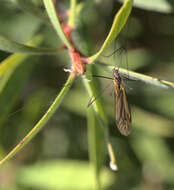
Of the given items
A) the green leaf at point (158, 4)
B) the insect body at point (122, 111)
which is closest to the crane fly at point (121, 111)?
the insect body at point (122, 111)

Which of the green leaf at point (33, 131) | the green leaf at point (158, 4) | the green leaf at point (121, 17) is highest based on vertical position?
the green leaf at point (121, 17)

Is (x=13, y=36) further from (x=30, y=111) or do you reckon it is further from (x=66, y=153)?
(x=66, y=153)

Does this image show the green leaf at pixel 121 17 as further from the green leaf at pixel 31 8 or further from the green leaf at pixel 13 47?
the green leaf at pixel 31 8

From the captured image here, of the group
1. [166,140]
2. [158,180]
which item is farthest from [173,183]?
[166,140]

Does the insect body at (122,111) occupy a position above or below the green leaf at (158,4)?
below

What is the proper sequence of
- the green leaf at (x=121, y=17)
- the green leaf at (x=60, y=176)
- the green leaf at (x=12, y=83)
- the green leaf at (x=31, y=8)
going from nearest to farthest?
the green leaf at (x=121, y=17), the green leaf at (x=31, y=8), the green leaf at (x=12, y=83), the green leaf at (x=60, y=176)

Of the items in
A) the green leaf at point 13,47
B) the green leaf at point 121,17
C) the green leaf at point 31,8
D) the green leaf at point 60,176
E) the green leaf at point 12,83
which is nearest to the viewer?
the green leaf at point 121,17

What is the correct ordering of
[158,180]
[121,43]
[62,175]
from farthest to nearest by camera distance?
1. [158,180]
2. [62,175]
3. [121,43]

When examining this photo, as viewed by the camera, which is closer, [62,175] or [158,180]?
[62,175]
